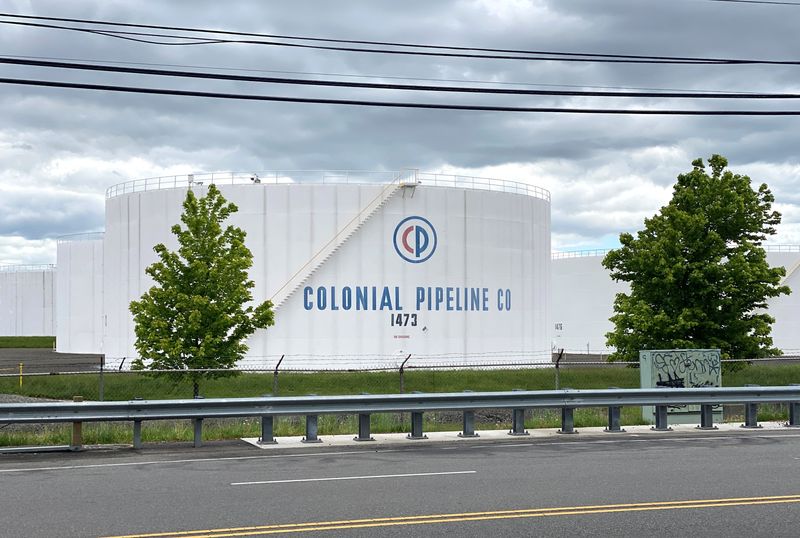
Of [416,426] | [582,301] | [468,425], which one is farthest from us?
[582,301]

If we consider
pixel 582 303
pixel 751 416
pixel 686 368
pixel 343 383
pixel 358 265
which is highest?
pixel 358 265

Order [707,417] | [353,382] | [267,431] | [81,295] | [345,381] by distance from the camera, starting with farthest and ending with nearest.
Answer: [81,295] → [345,381] → [353,382] → [707,417] → [267,431]

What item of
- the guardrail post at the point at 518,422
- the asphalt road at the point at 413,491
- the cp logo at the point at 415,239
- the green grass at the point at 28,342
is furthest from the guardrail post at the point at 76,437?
the green grass at the point at 28,342

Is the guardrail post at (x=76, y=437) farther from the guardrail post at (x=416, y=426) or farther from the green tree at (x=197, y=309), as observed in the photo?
the green tree at (x=197, y=309)

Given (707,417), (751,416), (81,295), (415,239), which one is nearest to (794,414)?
(751,416)

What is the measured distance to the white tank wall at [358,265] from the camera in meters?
44.5

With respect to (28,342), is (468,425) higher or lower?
higher

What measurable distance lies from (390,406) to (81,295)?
5410 cm

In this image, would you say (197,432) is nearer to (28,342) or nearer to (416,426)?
(416,426)

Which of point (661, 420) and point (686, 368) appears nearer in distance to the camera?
point (661, 420)

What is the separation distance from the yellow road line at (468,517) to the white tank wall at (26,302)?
3451 inches

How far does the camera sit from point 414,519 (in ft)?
29.5

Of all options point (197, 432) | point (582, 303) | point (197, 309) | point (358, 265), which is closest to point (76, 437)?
point (197, 432)

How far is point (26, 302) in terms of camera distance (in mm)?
91000
